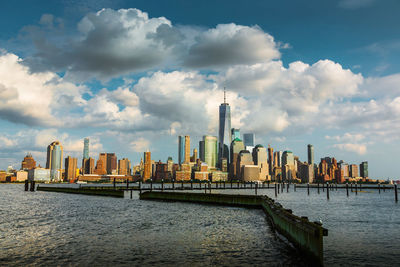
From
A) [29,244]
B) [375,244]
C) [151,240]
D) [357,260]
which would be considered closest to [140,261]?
[151,240]

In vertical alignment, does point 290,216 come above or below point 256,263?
above

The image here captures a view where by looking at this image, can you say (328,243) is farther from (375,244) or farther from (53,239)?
(53,239)

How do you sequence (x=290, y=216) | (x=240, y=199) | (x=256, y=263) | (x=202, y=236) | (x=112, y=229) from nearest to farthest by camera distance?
(x=256, y=263), (x=290, y=216), (x=202, y=236), (x=112, y=229), (x=240, y=199)

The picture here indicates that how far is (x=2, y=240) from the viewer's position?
30.5 metres

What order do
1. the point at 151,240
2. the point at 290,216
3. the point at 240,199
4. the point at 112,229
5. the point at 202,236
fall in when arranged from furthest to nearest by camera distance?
the point at 240,199, the point at 112,229, the point at 202,236, the point at 151,240, the point at 290,216

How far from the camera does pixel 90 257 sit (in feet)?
77.2

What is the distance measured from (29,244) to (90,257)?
8.97m

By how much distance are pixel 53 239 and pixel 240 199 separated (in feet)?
143

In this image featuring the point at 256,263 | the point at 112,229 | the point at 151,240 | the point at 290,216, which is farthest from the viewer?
the point at 112,229

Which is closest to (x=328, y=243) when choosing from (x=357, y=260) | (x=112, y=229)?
(x=357, y=260)

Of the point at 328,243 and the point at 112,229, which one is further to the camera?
the point at 112,229

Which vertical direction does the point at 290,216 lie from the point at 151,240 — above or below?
above

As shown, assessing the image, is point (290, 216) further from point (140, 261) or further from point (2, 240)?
point (2, 240)

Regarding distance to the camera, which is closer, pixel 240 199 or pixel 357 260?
pixel 357 260
